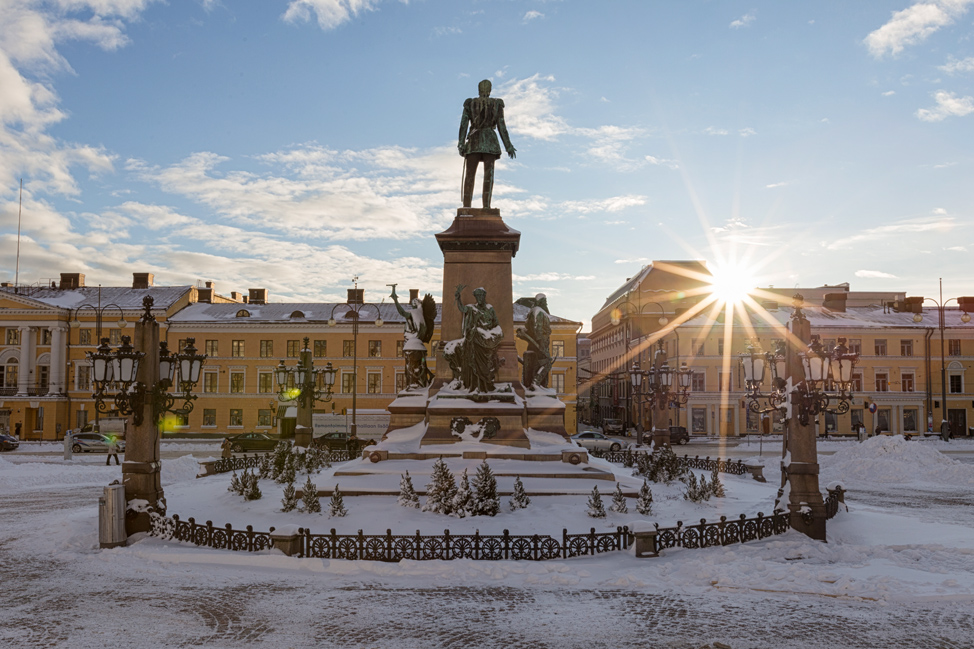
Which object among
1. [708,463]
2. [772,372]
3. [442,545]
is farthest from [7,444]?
[772,372]

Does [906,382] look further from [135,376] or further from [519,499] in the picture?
[135,376]

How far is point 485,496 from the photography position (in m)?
14.5

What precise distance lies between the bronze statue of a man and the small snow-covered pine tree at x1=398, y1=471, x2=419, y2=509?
9.53m

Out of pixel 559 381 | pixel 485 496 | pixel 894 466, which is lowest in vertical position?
pixel 894 466

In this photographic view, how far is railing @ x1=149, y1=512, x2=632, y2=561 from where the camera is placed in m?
11.8

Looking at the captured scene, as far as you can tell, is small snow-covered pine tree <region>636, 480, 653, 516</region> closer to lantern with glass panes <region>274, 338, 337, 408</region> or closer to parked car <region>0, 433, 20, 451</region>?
lantern with glass panes <region>274, 338, 337, 408</region>

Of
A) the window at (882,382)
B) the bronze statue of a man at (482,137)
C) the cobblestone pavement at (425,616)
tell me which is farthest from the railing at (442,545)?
the window at (882,382)

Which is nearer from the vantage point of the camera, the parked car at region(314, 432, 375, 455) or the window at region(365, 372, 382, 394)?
the parked car at region(314, 432, 375, 455)

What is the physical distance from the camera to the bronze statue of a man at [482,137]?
A: 71.4ft

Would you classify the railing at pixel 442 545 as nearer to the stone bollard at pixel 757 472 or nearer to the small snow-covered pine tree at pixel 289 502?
the small snow-covered pine tree at pixel 289 502

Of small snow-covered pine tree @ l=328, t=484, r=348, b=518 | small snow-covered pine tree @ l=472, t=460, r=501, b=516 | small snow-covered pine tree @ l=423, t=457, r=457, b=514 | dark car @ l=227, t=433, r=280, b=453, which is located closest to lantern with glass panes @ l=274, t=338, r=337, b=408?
small snow-covered pine tree @ l=328, t=484, r=348, b=518

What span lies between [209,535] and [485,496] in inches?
205

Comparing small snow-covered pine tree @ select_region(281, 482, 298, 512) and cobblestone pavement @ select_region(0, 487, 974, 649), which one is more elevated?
small snow-covered pine tree @ select_region(281, 482, 298, 512)

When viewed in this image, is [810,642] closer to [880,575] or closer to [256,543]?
[880,575]
